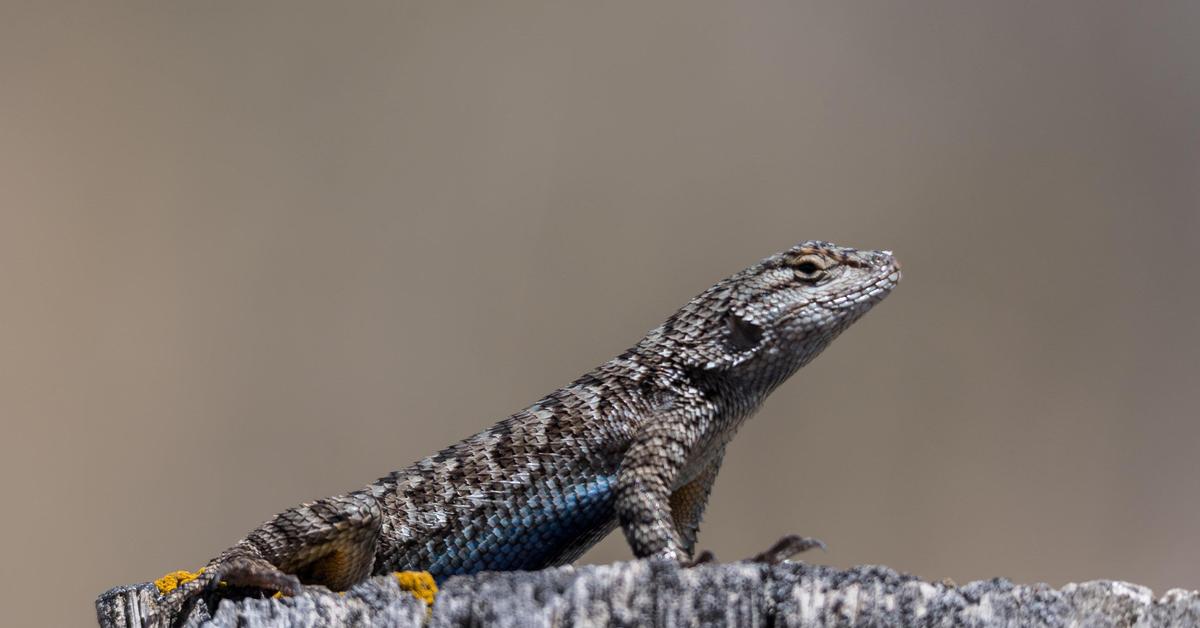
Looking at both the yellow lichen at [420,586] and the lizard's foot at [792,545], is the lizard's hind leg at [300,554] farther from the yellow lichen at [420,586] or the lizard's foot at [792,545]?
the lizard's foot at [792,545]

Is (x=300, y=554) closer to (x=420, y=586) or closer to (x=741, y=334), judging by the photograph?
(x=420, y=586)

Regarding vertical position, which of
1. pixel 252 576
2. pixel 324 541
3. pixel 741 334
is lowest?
pixel 252 576

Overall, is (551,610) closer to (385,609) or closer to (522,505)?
(385,609)

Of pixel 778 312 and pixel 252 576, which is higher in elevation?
pixel 778 312

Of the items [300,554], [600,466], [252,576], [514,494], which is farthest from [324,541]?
[600,466]

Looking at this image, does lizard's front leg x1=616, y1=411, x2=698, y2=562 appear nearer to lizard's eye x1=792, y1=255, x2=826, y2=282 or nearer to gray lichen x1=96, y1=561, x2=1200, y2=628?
lizard's eye x1=792, y1=255, x2=826, y2=282

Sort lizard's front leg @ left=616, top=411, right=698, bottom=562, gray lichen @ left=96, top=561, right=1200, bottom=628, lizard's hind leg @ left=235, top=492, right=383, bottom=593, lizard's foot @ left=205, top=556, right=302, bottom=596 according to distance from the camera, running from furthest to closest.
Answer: lizard's front leg @ left=616, top=411, right=698, bottom=562 → lizard's hind leg @ left=235, top=492, right=383, bottom=593 → lizard's foot @ left=205, top=556, right=302, bottom=596 → gray lichen @ left=96, top=561, right=1200, bottom=628

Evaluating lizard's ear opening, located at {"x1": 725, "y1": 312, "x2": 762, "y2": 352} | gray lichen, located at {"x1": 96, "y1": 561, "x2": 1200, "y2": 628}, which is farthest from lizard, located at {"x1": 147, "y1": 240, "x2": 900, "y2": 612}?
gray lichen, located at {"x1": 96, "y1": 561, "x2": 1200, "y2": 628}

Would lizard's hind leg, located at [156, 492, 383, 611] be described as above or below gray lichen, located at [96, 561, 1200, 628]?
above

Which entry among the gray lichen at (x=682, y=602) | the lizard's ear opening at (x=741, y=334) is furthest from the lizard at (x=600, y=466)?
the gray lichen at (x=682, y=602)
